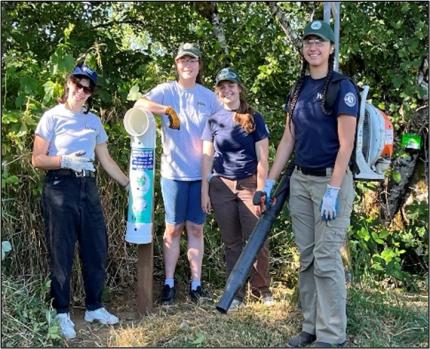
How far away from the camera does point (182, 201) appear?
4.74m

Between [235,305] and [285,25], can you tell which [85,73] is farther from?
[285,25]

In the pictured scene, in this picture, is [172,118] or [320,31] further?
[172,118]

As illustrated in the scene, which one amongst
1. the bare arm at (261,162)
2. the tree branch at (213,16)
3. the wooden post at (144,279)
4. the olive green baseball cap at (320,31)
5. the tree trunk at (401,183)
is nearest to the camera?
the olive green baseball cap at (320,31)

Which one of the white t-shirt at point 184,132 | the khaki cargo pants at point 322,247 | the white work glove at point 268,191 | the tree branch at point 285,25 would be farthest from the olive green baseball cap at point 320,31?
the tree branch at point 285,25

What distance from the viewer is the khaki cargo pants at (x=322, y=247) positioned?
150 inches

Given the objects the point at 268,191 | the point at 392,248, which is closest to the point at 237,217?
the point at 268,191

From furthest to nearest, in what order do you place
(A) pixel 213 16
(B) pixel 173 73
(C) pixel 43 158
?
(A) pixel 213 16, (B) pixel 173 73, (C) pixel 43 158

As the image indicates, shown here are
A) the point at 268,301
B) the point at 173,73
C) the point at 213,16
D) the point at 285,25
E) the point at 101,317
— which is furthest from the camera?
the point at 213,16

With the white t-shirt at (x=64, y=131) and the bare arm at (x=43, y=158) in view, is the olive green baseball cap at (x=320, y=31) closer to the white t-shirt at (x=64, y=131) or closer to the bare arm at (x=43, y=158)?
the white t-shirt at (x=64, y=131)

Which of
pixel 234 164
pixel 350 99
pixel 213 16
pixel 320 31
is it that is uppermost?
pixel 213 16

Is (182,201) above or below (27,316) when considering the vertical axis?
above

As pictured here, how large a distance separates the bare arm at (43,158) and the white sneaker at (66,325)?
1034 millimetres

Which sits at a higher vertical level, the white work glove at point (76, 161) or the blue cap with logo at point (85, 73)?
the blue cap with logo at point (85, 73)

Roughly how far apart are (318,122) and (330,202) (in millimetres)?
506
